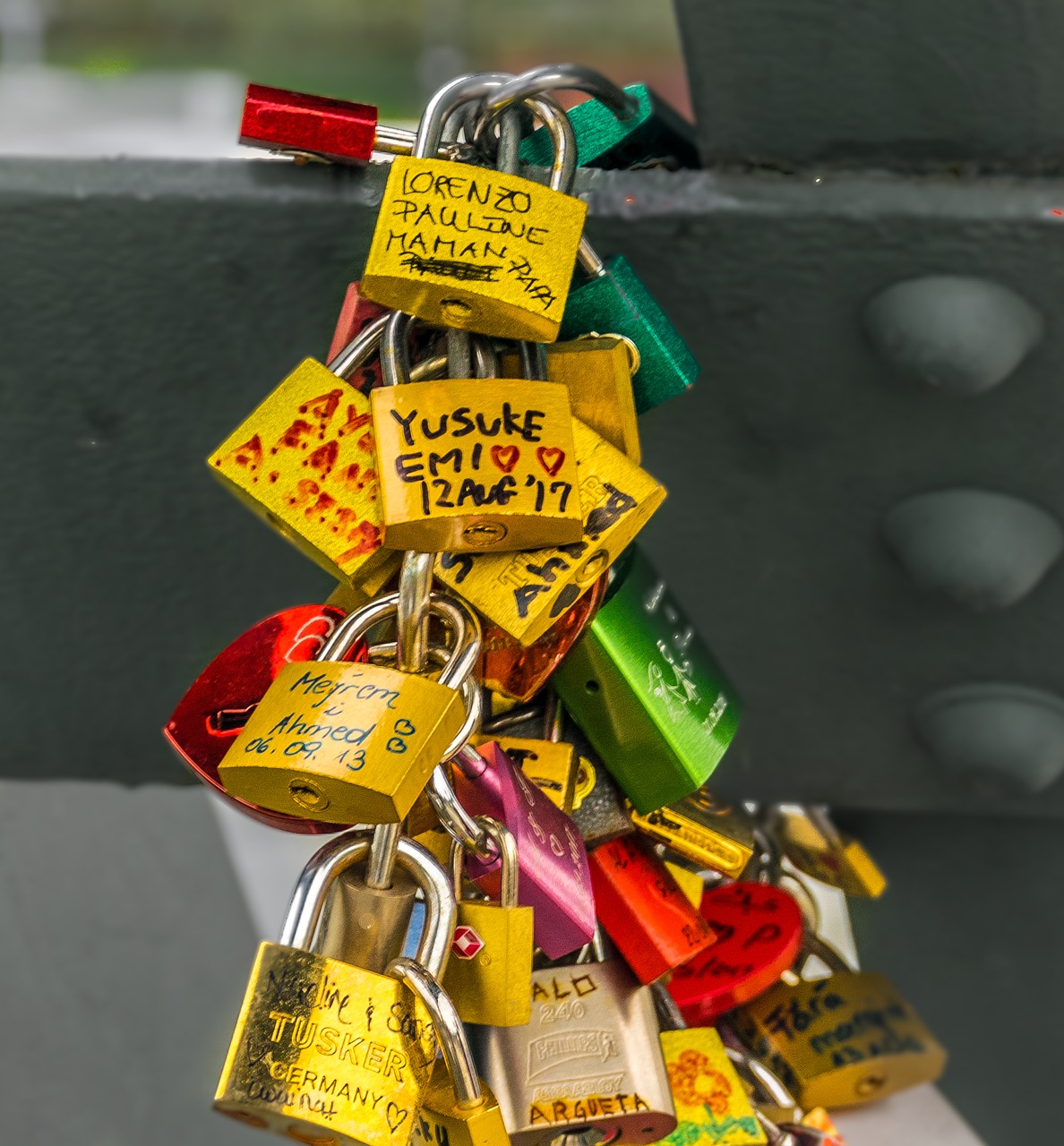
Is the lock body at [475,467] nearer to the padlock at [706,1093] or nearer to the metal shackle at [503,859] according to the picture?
the metal shackle at [503,859]

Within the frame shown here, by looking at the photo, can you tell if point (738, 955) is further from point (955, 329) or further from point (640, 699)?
point (955, 329)

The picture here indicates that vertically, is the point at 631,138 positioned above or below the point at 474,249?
above

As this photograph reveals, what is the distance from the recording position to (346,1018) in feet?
1.31

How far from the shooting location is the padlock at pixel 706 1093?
2.02ft

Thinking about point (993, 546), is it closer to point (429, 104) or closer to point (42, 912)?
point (429, 104)

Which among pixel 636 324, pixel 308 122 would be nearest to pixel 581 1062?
pixel 636 324

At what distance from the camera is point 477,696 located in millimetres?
470

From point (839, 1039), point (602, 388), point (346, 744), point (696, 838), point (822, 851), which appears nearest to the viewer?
point (346, 744)

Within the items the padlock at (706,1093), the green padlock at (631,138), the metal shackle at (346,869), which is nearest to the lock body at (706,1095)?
the padlock at (706,1093)

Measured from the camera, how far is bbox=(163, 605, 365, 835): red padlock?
48 cm

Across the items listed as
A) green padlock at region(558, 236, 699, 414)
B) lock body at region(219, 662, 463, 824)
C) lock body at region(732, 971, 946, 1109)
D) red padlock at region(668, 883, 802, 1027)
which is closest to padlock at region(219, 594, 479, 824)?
lock body at region(219, 662, 463, 824)

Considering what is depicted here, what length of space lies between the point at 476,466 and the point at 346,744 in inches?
5.0

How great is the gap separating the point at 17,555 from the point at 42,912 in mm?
589

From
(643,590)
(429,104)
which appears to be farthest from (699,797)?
(429,104)
